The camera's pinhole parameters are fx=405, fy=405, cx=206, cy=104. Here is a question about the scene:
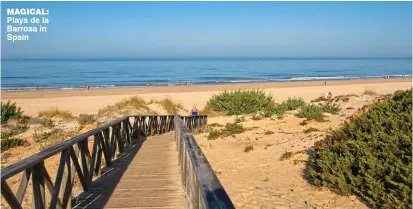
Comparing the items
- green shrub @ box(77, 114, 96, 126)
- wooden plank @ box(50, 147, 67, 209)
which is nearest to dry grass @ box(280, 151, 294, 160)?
wooden plank @ box(50, 147, 67, 209)

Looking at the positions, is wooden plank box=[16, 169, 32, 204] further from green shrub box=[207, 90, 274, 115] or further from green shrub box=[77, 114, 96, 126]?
green shrub box=[207, 90, 274, 115]

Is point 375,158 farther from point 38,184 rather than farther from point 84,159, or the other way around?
point 38,184

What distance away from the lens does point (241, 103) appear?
1011 inches

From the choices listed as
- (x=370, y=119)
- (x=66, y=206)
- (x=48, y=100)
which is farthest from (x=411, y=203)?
(x=48, y=100)

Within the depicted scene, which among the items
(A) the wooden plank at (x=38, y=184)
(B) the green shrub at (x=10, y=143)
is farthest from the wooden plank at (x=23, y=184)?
(B) the green shrub at (x=10, y=143)

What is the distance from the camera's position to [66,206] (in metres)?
5.25

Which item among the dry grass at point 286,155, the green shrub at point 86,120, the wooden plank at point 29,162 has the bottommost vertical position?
the green shrub at point 86,120

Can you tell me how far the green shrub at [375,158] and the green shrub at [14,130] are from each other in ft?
47.9

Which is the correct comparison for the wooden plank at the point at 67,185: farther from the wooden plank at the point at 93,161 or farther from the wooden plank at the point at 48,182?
the wooden plank at the point at 93,161

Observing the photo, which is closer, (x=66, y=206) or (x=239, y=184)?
(x=66, y=206)

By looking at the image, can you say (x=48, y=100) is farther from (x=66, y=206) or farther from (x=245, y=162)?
(x=66, y=206)

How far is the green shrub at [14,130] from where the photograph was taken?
58.3 ft

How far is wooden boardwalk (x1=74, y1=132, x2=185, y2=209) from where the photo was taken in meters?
5.76

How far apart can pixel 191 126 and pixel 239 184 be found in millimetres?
10648
